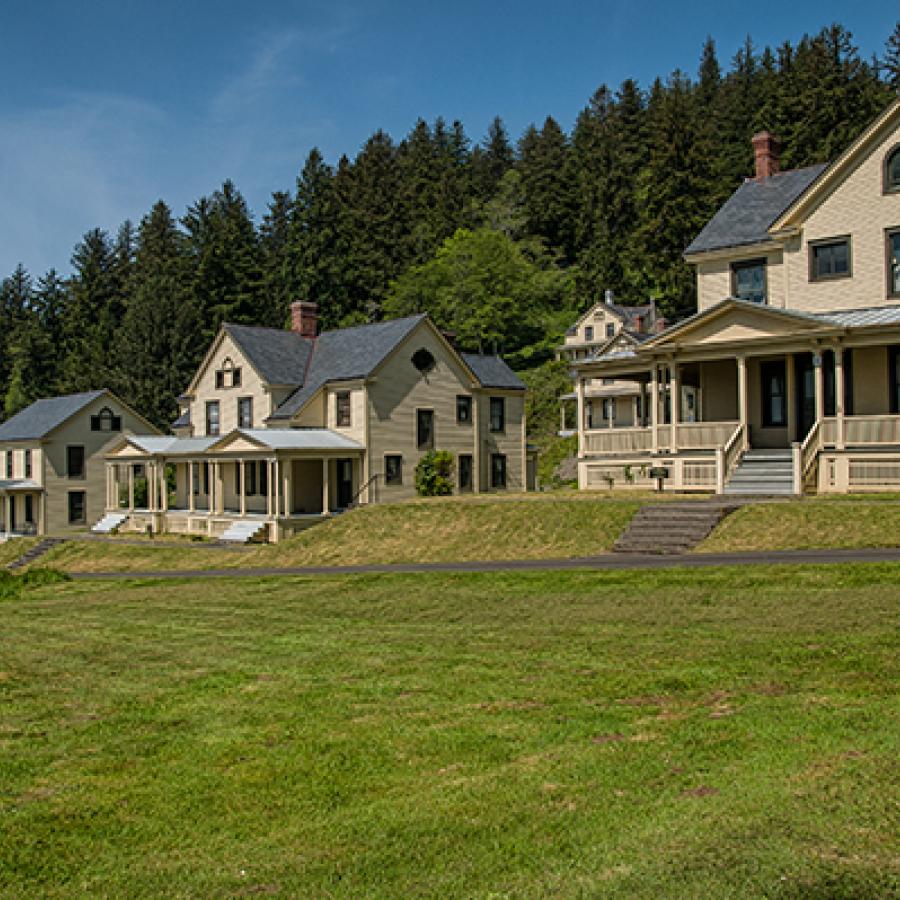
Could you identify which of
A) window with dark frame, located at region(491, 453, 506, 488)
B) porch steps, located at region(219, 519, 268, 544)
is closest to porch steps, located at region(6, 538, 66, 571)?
porch steps, located at region(219, 519, 268, 544)

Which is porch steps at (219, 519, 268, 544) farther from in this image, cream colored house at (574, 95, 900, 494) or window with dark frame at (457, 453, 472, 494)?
cream colored house at (574, 95, 900, 494)

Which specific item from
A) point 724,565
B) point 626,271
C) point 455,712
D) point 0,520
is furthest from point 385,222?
point 455,712

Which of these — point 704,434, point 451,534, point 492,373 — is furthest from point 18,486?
point 704,434

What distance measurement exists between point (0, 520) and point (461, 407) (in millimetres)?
31060

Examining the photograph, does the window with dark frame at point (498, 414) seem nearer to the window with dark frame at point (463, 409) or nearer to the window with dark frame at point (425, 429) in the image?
the window with dark frame at point (463, 409)

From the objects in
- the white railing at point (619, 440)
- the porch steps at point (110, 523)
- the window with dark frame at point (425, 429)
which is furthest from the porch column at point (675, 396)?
the porch steps at point (110, 523)

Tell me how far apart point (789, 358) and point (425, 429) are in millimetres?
20690

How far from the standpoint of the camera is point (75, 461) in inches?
2267

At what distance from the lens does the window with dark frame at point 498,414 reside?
48969mm

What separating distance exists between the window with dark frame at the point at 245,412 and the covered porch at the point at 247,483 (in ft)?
6.33

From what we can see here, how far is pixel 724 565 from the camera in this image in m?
17.3

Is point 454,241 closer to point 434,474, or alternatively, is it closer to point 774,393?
point 434,474

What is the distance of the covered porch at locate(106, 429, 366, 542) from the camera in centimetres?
4022

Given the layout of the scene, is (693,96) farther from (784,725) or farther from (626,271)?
(784,725)
